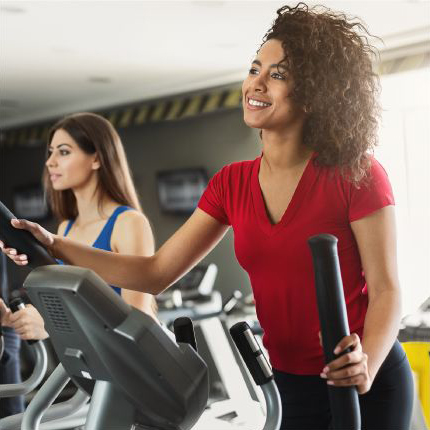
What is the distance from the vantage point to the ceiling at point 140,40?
5.02 metres

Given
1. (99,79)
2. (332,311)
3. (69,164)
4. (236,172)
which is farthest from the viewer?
(99,79)

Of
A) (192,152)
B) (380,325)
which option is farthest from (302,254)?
(192,152)

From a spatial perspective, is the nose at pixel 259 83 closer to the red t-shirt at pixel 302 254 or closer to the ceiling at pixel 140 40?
the red t-shirt at pixel 302 254

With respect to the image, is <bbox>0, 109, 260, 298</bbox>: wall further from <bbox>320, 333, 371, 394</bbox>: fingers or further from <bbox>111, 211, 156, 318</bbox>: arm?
<bbox>320, 333, 371, 394</bbox>: fingers

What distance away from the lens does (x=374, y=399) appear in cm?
133

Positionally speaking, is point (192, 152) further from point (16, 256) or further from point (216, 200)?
point (16, 256)

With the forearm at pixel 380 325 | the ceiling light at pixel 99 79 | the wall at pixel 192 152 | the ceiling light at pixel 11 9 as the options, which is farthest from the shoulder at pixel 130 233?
the ceiling light at pixel 99 79

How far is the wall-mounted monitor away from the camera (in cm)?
808

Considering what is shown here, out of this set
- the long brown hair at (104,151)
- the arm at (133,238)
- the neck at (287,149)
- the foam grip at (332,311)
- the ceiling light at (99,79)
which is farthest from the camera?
the ceiling light at (99,79)

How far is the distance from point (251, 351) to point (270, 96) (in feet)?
1.56

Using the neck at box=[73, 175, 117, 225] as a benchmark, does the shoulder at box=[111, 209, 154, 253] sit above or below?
below

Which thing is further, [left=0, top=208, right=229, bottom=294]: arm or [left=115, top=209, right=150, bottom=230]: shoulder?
[left=115, top=209, right=150, bottom=230]: shoulder

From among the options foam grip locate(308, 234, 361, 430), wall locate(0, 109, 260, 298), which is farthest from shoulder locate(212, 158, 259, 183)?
wall locate(0, 109, 260, 298)

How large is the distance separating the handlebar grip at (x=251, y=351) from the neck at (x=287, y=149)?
0.34m
